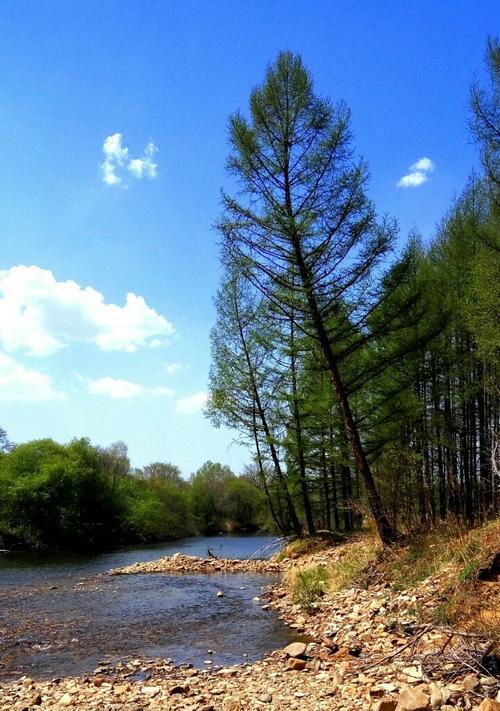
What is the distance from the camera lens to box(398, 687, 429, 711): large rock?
509 centimetres

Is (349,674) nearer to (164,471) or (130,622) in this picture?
(130,622)

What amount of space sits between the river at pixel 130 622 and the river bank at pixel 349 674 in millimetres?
668

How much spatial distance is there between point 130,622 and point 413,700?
28.3ft

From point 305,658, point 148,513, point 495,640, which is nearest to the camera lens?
point 495,640

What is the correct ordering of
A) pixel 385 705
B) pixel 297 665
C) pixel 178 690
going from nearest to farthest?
pixel 385 705 < pixel 178 690 < pixel 297 665

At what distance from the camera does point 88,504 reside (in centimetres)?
4984

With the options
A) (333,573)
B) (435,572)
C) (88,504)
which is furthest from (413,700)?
(88,504)

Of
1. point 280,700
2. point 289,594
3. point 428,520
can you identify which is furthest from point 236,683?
point 428,520

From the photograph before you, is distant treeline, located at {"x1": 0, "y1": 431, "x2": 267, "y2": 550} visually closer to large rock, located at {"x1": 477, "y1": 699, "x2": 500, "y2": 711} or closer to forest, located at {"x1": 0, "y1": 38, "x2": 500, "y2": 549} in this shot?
forest, located at {"x1": 0, "y1": 38, "x2": 500, "y2": 549}

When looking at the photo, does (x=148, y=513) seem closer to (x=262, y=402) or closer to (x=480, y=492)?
(x=262, y=402)

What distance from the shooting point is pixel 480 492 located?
16828mm

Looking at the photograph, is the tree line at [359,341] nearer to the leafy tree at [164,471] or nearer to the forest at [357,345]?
the forest at [357,345]

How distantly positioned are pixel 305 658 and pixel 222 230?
932 cm

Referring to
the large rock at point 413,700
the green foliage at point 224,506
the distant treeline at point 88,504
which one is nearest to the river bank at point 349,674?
the large rock at point 413,700
